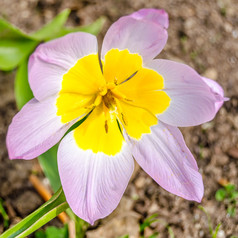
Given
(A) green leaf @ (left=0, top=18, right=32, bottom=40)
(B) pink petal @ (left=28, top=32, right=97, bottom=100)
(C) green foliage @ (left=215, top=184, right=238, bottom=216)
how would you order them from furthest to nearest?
(C) green foliage @ (left=215, top=184, right=238, bottom=216) → (A) green leaf @ (left=0, top=18, right=32, bottom=40) → (B) pink petal @ (left=28, top=32, right=97, bottom=100)

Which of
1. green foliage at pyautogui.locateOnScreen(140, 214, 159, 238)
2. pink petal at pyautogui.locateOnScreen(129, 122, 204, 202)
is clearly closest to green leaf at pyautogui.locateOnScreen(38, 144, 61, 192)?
pink petal at pyautogui.locateOnScreen(129, 122, 204, 202)

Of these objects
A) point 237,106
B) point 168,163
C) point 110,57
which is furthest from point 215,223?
point 110,57

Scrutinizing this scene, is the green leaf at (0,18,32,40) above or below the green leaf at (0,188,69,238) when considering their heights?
above

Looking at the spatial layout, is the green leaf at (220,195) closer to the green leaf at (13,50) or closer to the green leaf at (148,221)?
the green leaf at (148,221)

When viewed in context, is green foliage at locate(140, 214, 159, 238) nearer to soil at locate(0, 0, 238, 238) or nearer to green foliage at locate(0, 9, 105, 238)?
soil at locate(0, 0, 238, 238)

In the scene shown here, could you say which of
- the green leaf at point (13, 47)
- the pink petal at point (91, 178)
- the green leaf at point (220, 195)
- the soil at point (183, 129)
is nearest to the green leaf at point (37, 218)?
the pink petal at point (91, 178)

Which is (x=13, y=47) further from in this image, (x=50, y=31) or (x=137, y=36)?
(x=137, y=36)
